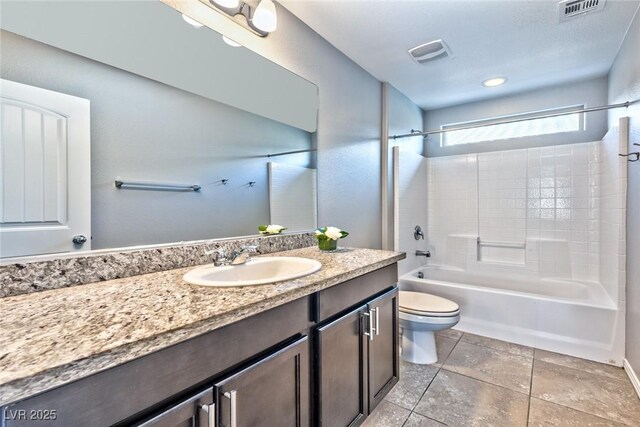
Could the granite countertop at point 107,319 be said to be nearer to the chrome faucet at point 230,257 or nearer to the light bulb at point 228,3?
the chrome faucet at point 230,257

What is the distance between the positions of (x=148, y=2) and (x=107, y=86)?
0.44 metres

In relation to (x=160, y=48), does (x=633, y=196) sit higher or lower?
lower

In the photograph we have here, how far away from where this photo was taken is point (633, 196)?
1847 mm

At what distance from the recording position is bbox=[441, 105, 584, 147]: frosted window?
2820 millimetres

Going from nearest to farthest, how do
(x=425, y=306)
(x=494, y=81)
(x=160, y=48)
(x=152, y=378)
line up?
(x=152, y=378), (x=160, y=48), (x=425, y=306), (x=494, y=81)

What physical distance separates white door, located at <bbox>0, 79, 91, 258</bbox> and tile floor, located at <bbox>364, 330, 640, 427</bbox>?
1.61 metres

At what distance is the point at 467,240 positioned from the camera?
127 inches

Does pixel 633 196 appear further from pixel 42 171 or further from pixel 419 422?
pixel 42 171

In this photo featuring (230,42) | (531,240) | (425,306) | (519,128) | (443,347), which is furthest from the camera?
(519,128)

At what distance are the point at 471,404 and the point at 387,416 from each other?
1.60 ft

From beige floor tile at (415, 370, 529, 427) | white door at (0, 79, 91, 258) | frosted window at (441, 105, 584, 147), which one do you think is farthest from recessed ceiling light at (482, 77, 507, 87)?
white door at (0, 79, 91, 258)

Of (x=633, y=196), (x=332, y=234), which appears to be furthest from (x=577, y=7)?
(x=332, y=234)

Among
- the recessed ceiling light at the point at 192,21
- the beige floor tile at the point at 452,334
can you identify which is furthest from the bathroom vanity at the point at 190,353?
the beige floor tile at the point at 452,334

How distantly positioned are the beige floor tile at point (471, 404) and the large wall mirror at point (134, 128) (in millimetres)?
1368
